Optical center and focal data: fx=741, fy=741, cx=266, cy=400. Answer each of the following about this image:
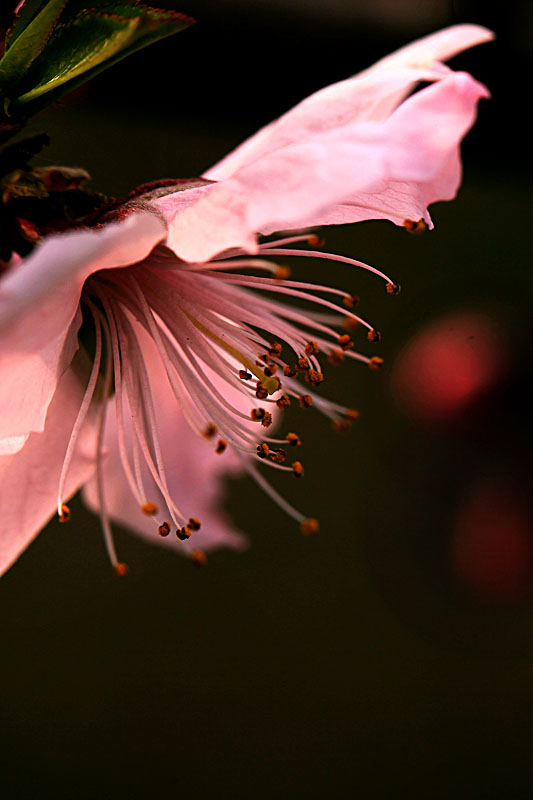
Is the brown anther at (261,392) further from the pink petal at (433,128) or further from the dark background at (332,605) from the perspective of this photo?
the dark background at (332,605)

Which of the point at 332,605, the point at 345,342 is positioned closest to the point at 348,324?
the point at 345,342

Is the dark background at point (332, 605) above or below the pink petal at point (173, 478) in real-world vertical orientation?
below

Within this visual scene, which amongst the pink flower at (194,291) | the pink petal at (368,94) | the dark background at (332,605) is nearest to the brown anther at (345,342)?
the pink flower at (194,291)

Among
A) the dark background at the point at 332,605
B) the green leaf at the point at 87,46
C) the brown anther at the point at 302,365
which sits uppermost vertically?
the green leaf at the point at 87,46

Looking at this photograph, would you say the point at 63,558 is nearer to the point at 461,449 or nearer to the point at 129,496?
the point at 461,449

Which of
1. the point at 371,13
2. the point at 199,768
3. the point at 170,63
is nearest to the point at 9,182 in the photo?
the point at 170,63

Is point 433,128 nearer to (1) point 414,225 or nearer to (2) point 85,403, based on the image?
(1) point 414,225
